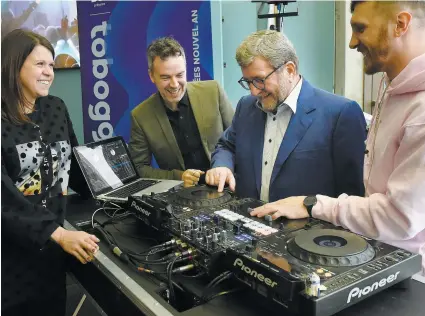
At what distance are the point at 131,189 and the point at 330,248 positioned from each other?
1.13 meters

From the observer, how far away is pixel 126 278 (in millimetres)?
1176

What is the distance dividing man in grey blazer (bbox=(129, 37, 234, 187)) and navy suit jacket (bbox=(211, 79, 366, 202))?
675 millimetres

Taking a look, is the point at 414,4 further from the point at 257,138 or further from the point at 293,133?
the point at 257,138

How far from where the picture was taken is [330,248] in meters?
0.99

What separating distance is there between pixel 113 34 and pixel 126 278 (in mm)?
2112

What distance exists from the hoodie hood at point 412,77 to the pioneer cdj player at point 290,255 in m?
0.41

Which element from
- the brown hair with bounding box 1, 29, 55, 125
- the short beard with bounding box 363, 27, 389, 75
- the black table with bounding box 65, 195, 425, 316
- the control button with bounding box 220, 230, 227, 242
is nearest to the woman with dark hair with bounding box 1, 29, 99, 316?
the brown hair with bounding box 1, 29, 55, 125

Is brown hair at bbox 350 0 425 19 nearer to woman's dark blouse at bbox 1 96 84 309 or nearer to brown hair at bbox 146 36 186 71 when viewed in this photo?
woman's dark blouse at bbox 1 96 84 309

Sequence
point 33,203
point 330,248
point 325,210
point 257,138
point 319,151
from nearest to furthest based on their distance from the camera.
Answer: point 330,248 < point 325,210 < point 33,203 < point 319,151 < point 257,138

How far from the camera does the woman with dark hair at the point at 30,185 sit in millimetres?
1402

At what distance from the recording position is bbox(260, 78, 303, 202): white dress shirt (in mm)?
1733

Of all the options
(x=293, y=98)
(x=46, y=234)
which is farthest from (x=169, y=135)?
(x=46, y=234)

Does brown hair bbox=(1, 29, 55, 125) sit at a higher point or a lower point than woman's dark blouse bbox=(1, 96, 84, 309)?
higher

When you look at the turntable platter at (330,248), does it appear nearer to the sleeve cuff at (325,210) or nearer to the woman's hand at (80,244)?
the sleeve cuff at (325,210)
